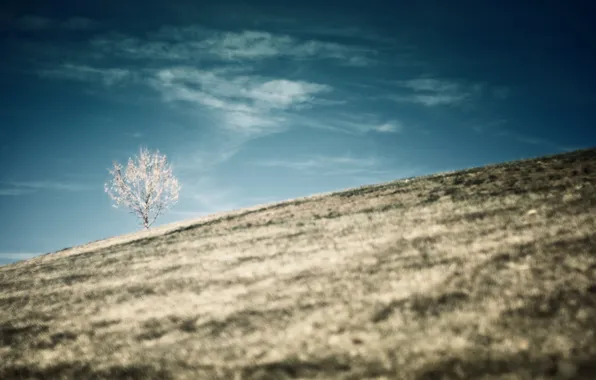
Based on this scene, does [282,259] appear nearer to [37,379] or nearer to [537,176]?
[37,379]

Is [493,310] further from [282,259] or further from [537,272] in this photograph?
[282,259]

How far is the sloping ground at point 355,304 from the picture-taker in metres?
6.61

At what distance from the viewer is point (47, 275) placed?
22359mm

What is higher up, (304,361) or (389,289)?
(389,289)

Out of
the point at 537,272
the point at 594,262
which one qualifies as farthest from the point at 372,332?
the point at 594,262

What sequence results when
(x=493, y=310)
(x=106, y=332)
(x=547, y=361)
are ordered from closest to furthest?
1. (x=547, y=361)
2. (x=493, y=310)
3. (x=106, y=332)

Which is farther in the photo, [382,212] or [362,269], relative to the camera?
[382,212]

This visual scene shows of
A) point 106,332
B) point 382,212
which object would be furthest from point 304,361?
point 382,212

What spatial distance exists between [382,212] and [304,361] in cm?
1523

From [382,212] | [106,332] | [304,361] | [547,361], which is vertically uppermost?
[382,212]

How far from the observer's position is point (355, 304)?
30.4 feet

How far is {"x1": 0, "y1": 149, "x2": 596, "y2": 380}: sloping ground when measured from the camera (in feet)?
21.7

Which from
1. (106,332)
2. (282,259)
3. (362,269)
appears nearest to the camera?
(106,332)

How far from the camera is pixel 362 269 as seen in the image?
39.1ft
